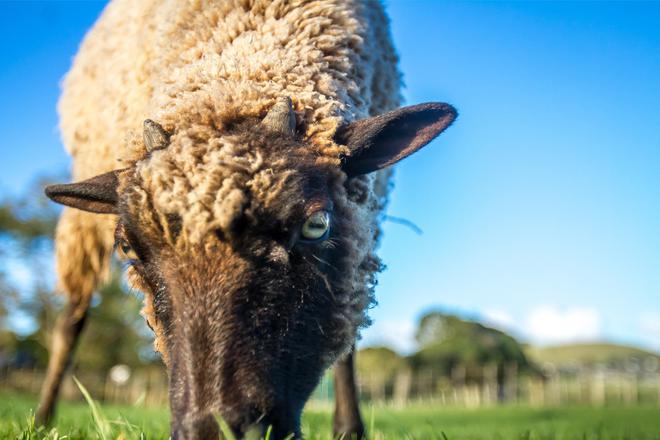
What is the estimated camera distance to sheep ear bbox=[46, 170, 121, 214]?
3.25m

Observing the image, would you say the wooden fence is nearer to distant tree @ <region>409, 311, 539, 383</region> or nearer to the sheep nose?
distant tree @ <region>409, 311, 539, 383</region>

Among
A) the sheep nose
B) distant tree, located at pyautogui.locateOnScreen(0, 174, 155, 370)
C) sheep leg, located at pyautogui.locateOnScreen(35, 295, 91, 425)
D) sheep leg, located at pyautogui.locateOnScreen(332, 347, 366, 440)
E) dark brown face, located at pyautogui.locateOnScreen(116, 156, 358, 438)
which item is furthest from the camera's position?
distant tree, located at pyautogui.locateOnScreen(0, 174, 155, 370)

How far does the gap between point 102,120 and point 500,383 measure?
3897 centimetres

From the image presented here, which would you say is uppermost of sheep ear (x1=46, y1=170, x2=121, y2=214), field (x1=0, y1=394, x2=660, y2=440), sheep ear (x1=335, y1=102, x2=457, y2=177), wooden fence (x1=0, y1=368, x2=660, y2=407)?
sheep ear (x1=335, y1=102, x2=457, y2=177)

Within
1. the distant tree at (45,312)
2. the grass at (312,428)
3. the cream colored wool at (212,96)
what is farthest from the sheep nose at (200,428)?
the distant tree at (45,312)

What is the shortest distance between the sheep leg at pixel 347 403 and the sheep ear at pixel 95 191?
2205 millimetres

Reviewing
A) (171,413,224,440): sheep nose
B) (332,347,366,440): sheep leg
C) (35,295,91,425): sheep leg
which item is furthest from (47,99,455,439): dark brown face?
(35,295,91,425): sheep leg

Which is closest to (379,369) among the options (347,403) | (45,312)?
(45,312)

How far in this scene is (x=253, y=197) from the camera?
2.55m

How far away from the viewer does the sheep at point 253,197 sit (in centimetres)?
240

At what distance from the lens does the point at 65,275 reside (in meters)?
6.07

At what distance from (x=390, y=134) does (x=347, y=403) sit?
2.56 meters

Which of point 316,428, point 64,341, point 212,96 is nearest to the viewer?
Result: point 212,96

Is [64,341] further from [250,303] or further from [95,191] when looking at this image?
[250,303]
